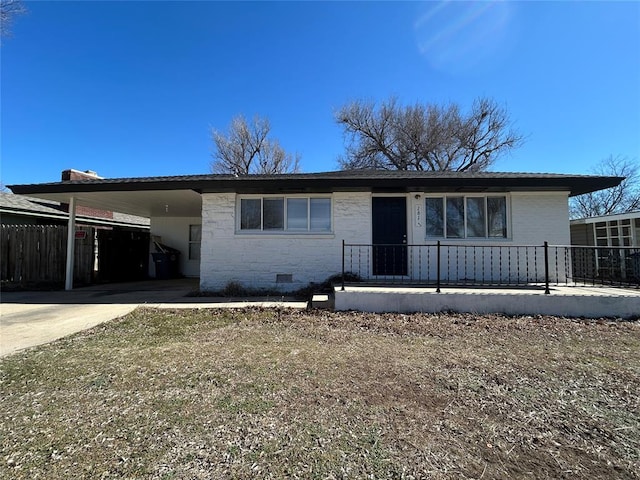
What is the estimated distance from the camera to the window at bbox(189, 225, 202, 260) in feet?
47.6

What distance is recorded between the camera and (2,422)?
257cm

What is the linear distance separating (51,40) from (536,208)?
1485 cm

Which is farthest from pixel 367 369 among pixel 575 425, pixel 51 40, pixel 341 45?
pixel 51 40

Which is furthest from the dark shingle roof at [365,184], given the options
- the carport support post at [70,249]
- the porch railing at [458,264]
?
the porch railing at [458,264]

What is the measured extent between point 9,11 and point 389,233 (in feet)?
38.4

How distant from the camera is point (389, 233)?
8.50 meters

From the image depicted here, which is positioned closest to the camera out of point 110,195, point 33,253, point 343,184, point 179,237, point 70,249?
point 343,184

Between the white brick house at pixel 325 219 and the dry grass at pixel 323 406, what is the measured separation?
3493mm

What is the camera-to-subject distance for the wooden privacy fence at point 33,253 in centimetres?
1073

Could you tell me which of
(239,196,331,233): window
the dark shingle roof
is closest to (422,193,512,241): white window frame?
the dark shingle roof

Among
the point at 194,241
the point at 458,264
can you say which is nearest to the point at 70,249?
the point at 194,241

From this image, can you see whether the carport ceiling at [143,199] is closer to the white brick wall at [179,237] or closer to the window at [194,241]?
the white brick wall at [179,237]

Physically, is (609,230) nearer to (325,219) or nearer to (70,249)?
(325,219)

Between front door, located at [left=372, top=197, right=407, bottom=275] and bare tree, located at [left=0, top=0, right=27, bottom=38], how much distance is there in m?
10.7
